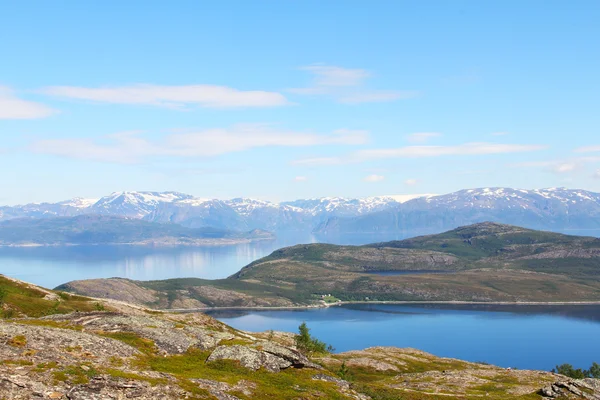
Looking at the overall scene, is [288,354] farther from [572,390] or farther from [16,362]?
[572,390]

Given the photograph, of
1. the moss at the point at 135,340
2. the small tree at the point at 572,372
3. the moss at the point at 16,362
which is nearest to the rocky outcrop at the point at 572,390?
the moss at the point at 135,340

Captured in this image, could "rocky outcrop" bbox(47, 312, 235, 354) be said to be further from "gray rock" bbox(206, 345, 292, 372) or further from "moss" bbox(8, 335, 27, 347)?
"moss" bbox(8, 335, 27, 347)

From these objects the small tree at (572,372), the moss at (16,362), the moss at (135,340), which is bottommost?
the small tree at (572,372)

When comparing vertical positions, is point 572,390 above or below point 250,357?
below

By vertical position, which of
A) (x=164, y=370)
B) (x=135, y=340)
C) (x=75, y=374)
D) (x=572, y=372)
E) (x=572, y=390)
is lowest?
(x=572, y=372)

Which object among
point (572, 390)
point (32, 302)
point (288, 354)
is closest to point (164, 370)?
point (288, 354)

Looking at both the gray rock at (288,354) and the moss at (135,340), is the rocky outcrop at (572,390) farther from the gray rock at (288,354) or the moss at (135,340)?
the moss at (135,340)

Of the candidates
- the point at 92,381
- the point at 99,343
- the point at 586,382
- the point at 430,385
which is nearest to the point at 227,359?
the point at 99,343

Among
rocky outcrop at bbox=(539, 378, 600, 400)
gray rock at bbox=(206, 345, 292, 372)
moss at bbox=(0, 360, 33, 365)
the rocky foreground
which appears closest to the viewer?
the rocky foreground

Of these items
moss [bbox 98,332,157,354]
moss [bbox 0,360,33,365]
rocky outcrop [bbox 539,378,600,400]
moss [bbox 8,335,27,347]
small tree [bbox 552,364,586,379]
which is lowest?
small tree [bbox 552,364,586,379]

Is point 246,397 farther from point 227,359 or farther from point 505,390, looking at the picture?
point 505,390

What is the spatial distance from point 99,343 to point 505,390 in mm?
60778

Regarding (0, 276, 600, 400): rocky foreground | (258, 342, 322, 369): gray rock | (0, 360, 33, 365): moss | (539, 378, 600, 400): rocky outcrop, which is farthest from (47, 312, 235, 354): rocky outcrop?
(539, 378, 600, 400): rocky outcrop

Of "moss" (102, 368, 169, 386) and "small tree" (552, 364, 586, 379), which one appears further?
"small tree" (552, 364, 586, 379)
